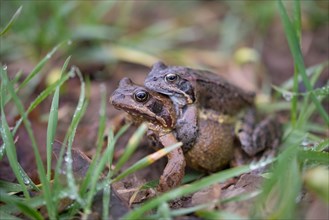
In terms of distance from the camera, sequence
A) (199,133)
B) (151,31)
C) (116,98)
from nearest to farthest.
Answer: (116,98) < (199,133) < (151,31)

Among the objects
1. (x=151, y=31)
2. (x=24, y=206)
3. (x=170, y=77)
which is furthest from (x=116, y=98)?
(x=151, y=31)

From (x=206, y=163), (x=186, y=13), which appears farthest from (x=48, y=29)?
(x=206, y=163)

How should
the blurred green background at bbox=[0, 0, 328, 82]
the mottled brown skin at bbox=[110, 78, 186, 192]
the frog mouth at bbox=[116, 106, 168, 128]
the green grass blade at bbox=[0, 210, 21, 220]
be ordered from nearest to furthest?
the green grass blade at bbox=[0, 210, 21, 220], the mottled brown skin at bbox=[110, 78, 186, 192], the frog mouth at bbox=[116, 106, 168, 128], the blurred green background at bbox=[0, 0, 328, 82]

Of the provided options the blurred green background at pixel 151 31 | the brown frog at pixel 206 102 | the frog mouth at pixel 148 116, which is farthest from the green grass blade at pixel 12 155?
the blurred green background at pixel 151 31

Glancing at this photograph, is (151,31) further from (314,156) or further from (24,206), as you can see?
(24,206)

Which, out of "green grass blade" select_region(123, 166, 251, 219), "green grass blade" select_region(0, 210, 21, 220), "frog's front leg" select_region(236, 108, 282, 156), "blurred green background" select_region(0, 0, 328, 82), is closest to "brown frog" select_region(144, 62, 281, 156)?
"frog's front leg" select_region(236, 108, 282, 156)

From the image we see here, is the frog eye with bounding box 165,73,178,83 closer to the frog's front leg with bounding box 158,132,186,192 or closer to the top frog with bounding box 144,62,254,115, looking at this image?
the top frog with bounding box 144,62,254,115
